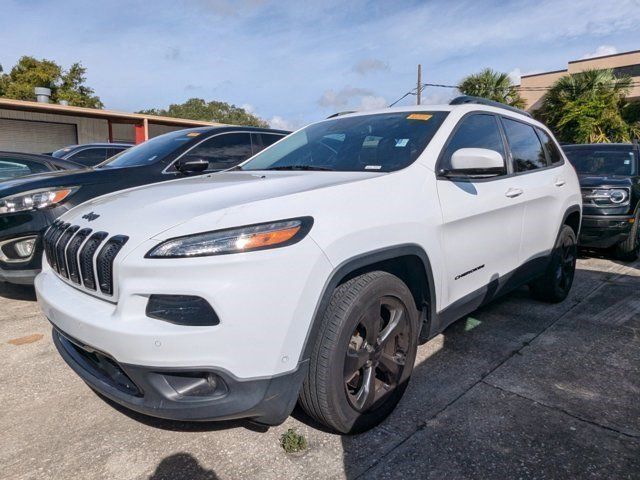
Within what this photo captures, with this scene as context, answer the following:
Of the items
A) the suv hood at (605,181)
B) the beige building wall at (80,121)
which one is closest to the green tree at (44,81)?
the beige building wall at (80,121)

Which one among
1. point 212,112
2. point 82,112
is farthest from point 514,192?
point 212,112

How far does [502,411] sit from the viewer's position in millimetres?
2543

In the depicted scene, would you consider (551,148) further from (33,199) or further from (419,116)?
(33,199)

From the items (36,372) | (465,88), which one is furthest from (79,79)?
(36,372)

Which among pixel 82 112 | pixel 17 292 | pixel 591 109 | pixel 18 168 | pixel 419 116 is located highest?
pixel 591 109

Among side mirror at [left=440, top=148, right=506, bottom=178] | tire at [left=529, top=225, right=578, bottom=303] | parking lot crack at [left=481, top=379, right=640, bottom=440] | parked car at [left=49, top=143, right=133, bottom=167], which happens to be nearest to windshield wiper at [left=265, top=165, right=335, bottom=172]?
side mirror at [left=440, top=148, right=506, bottom=178]

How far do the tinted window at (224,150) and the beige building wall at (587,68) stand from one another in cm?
3032

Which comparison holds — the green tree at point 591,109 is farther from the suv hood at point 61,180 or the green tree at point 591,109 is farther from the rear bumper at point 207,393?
the rear bumper at point 207,393

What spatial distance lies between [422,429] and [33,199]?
3.40 meters

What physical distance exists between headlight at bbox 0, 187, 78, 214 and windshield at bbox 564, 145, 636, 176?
22.2ft

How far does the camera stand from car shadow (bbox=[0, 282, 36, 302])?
4430mm

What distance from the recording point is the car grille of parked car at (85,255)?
197 centimetres

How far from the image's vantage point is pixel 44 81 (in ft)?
107

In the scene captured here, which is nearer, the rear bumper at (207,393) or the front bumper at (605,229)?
the rear bumper at (207,393)
